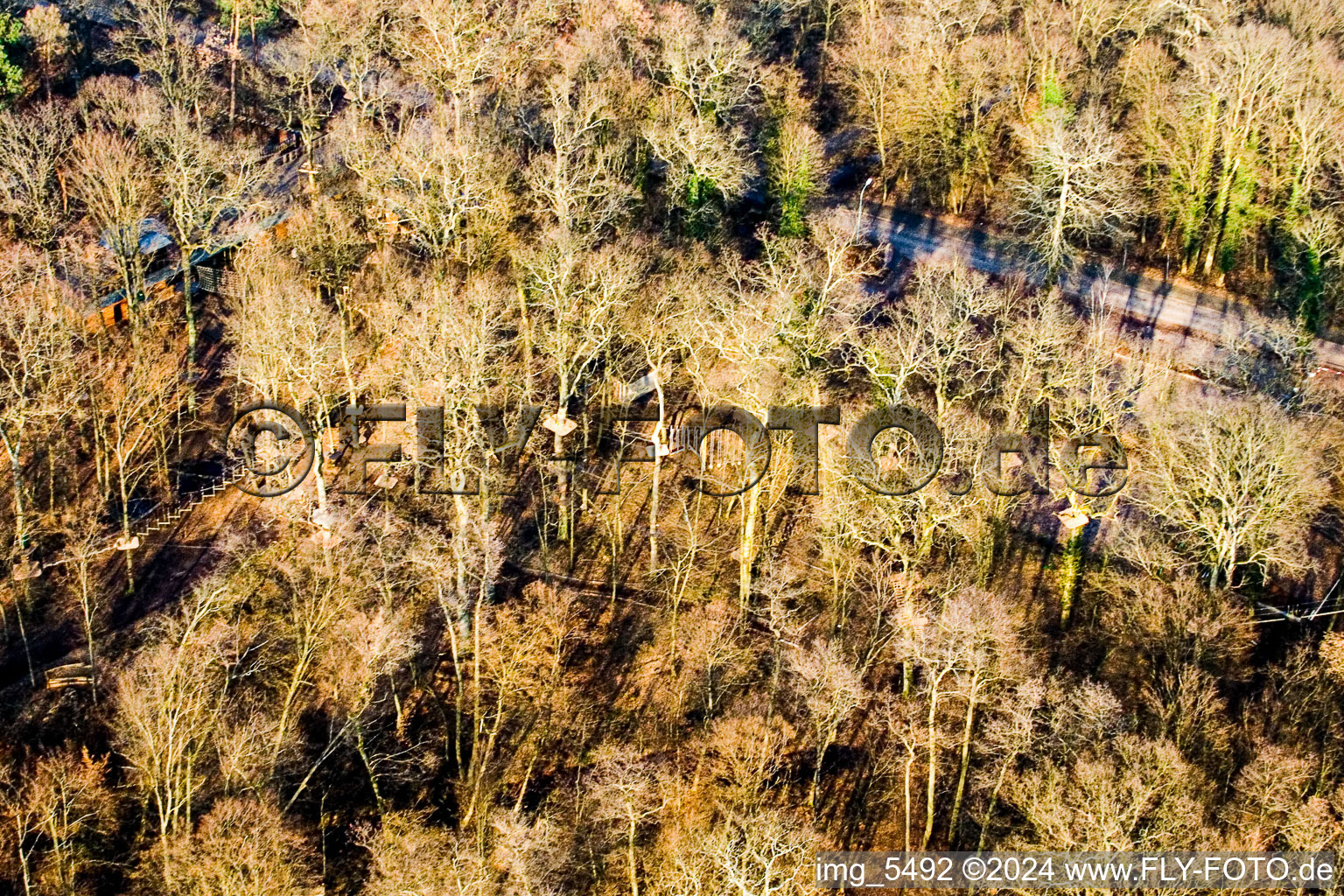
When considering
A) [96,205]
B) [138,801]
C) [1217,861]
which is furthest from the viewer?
[96,205]

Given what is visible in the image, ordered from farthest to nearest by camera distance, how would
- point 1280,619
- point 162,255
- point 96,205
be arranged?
point 162,255, point 96,205, point 1280,619

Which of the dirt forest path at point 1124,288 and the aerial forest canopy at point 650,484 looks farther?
the dirt forest path at point 1124,288

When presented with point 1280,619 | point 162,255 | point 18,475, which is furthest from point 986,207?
point 18,475

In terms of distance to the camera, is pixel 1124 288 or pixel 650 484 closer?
pixel 650 484

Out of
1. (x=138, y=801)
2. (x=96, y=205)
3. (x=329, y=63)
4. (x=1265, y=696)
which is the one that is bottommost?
(x=138, y=801)

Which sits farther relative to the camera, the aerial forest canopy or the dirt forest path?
the dirt forest path

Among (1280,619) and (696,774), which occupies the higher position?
(1280,619)

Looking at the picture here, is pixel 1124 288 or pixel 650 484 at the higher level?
pixel 1124 288

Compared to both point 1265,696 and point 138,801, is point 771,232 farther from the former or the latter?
point 138,801
